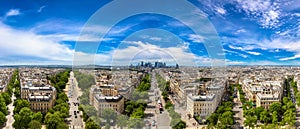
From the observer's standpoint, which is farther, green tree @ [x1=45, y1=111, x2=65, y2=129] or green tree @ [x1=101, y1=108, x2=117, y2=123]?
green tree @ [x1=45, y1=111, x2=65, y2=129]

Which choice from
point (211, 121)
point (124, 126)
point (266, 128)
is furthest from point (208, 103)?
point (124, 126)

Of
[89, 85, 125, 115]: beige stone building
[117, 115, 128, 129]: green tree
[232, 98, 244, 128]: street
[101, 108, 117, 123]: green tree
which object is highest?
[89, 85, 125, 115]: beige stone building

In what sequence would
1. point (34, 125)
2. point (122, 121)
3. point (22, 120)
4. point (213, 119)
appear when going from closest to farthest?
point (122, 121) < point (34, 125) < point (22, 120) < point (213, 119)

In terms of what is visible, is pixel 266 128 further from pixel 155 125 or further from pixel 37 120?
pixel 37 120

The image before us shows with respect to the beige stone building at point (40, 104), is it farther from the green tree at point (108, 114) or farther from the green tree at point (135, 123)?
the green tree at point (135, 123)

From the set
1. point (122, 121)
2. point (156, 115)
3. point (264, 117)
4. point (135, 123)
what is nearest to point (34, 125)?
point (122, 121)

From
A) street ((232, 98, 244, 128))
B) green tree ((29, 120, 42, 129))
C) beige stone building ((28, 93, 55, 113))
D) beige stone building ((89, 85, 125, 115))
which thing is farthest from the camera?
beige stone building ((28, 93, 55, 113))

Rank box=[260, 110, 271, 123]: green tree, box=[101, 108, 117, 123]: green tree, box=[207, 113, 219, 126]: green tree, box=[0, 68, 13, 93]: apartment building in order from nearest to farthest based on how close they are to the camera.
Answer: box=[101, 108, 117, 123]: green tree
box=[207, 113, 219, 126]: green tree
box=[260, 110, 271, 123]: green tree
box=[0, 68, 13, 93]: apartment building

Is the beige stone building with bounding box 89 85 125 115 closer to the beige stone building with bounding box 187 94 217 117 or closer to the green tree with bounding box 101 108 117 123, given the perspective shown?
the green tree with bounding box 101 108 117 123

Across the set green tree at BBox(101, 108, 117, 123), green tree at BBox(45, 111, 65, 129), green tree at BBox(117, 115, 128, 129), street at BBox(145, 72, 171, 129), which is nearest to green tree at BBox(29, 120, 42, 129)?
green tree at BBox(45, 111, 65, 129)

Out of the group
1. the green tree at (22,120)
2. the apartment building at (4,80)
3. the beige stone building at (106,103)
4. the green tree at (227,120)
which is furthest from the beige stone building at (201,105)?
the apartment building at (4,80)

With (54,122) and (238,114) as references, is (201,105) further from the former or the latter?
(54,122)

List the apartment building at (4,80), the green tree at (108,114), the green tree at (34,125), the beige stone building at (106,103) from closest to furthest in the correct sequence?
the green tree at (108,114) < the green tree at (34,125) < the beige stone building at (106,103) < the apartment building at (4,80)
